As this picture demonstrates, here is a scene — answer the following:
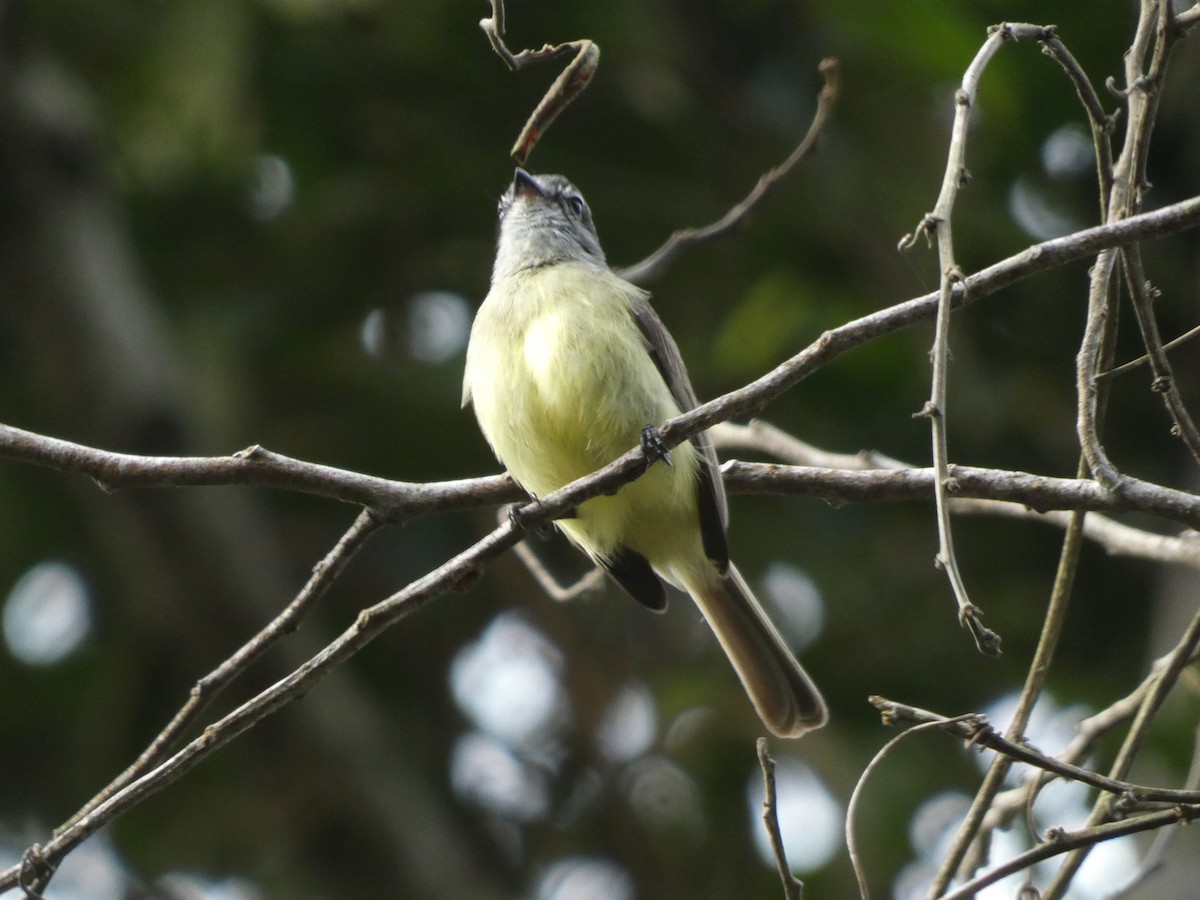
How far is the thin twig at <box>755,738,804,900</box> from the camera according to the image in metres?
2.38

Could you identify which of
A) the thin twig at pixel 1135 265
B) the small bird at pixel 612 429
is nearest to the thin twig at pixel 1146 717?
the thin twig at pixel 1135 265

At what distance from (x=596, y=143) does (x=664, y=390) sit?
2.46 metres

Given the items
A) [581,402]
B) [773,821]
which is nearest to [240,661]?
[773,821]

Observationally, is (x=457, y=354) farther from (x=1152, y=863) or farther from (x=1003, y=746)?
(x=1003, y=746)

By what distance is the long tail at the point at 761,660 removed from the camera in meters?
4.35

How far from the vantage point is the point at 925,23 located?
468 cm

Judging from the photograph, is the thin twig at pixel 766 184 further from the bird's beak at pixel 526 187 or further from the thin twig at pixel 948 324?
the thin twig at pixel 948 324

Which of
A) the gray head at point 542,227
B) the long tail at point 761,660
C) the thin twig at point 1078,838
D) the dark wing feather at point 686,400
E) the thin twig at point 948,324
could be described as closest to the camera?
the thin twig at point 948,324

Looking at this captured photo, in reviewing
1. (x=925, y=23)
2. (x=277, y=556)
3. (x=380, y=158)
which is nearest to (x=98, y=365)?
(x=277, y=556)

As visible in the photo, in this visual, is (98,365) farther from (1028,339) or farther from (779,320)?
(1028,339)

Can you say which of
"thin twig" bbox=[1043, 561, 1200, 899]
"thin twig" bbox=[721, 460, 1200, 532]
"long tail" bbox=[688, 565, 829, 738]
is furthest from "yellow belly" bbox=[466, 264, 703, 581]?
"thin twig" bbox=[1043, 561, 1200, 899]

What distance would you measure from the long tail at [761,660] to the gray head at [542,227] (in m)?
1.14

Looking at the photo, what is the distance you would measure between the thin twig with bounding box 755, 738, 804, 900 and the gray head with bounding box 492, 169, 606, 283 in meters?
2.48

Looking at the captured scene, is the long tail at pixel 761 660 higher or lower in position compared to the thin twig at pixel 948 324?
lower
